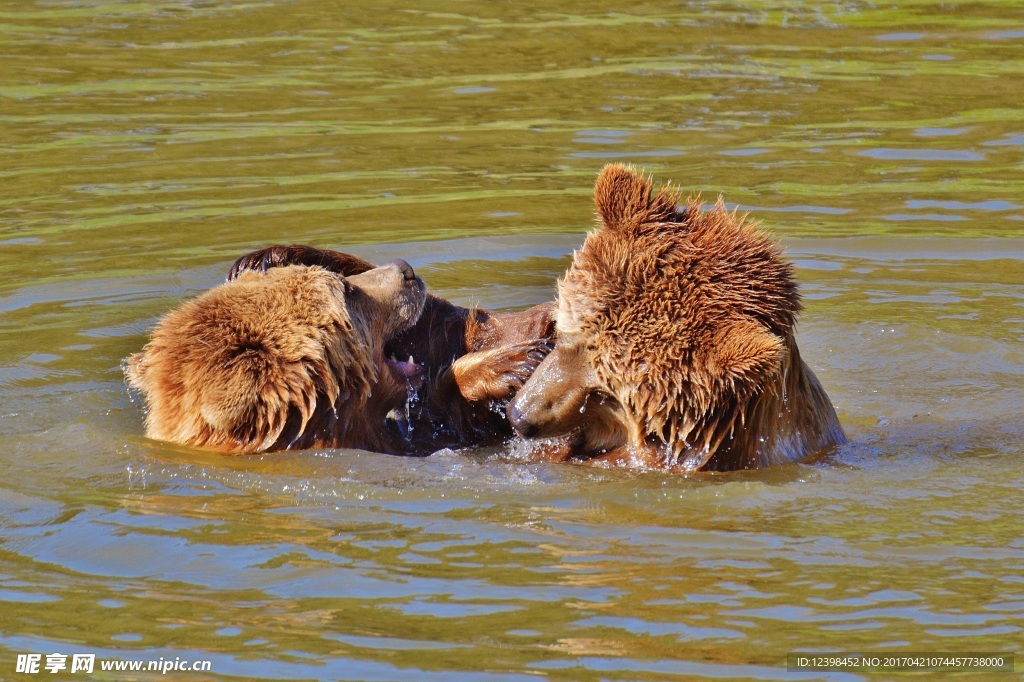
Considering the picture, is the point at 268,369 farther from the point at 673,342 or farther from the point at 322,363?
the point at 673,342

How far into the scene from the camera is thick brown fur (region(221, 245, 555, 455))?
7.11 meters

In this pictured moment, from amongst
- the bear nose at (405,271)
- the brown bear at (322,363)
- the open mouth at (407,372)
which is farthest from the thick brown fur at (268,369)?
the bear nose at (405,271)

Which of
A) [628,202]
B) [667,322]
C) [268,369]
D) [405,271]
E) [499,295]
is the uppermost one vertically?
[628,202]

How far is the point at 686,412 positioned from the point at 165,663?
2411 millimetres

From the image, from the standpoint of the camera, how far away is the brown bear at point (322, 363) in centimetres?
679

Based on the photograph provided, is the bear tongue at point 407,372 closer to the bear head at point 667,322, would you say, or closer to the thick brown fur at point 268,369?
the thick brown fur at point 268,369

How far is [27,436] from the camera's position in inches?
300

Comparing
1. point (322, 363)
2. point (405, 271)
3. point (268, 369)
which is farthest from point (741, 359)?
point (405, 271)

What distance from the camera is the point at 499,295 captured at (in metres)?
10.1

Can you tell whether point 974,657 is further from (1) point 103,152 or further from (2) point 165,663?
(1) point 103,152

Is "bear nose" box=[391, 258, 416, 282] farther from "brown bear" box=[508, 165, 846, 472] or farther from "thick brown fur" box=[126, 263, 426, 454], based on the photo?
"brown bear" box=[508, 165, 846, 472]

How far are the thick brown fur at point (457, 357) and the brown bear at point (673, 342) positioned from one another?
0.57 metres

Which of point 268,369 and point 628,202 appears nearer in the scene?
point 628,202

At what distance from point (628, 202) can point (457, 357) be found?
6.36 ft
